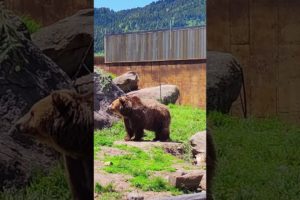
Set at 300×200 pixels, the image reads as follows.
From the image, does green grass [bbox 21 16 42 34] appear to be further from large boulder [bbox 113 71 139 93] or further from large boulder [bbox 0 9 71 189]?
large boulder [bbox 113 71 139 93]

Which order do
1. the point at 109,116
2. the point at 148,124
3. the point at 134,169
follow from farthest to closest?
1. the point at 148,124
2. the point at 109,116
3. the point at 134,169

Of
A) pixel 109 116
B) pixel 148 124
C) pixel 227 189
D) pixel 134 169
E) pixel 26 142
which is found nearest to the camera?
pixel 26 142

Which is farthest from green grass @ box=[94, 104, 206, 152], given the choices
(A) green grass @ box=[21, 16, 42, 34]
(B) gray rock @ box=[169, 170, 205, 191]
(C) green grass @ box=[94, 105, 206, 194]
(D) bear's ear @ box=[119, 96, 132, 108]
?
(A) green grass @ box=[21, 16, 42, 34]

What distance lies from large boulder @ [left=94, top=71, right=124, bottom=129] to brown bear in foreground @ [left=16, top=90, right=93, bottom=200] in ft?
3.82

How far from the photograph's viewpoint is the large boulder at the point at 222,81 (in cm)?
589

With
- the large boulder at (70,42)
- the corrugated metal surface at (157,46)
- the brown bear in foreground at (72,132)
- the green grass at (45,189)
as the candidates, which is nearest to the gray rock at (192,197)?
the brown bear in foreground at (72,132)

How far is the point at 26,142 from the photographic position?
5.27m

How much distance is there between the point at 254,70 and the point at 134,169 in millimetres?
1631

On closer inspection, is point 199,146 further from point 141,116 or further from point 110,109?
point 110,109

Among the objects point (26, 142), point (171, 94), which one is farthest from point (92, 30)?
point (171, 94)

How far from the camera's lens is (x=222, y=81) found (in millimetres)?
5934

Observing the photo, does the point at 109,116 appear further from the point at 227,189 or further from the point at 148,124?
the point at 227,189

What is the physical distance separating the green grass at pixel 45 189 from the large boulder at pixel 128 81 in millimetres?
1576

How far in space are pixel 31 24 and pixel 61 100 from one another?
2.41 ft
